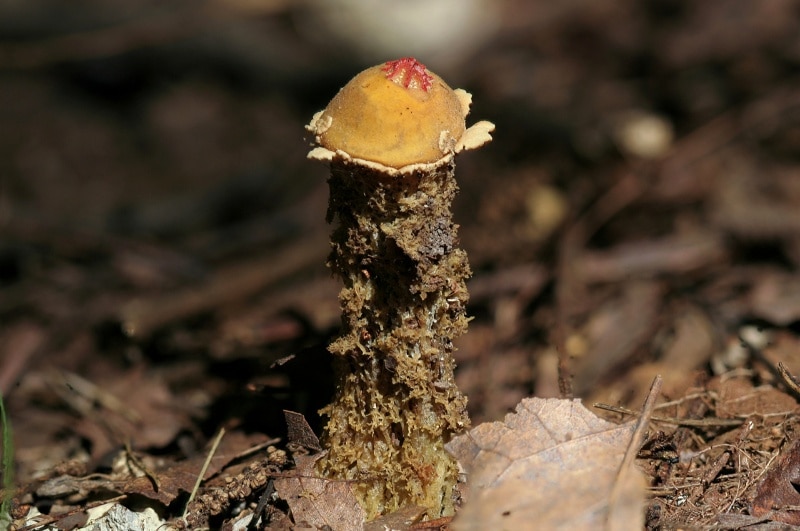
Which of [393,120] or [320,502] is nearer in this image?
[393,120]

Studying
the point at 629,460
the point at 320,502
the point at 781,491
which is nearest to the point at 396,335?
the point at 320,502

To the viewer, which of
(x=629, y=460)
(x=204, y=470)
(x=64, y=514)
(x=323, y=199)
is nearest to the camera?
(x=629, y=460)

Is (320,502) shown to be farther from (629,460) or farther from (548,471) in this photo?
(629,460)

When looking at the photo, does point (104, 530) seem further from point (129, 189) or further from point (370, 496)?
point (129, 189)

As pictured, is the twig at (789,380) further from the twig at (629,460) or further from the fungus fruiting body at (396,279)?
the fungus fruiting body at (396,279)

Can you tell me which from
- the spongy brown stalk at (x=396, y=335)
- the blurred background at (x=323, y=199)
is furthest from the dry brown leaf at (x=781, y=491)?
the spongy brown stalk at (x=396, y=335)

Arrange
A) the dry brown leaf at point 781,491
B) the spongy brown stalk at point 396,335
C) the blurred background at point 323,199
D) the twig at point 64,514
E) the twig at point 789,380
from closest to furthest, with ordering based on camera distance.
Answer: the spongy brown stalk at point 396,335 < the dry brown leaf at point 781,491 < the twig at point 64,514 < the twig at point 789,380 < the blurred background at point 323,199
